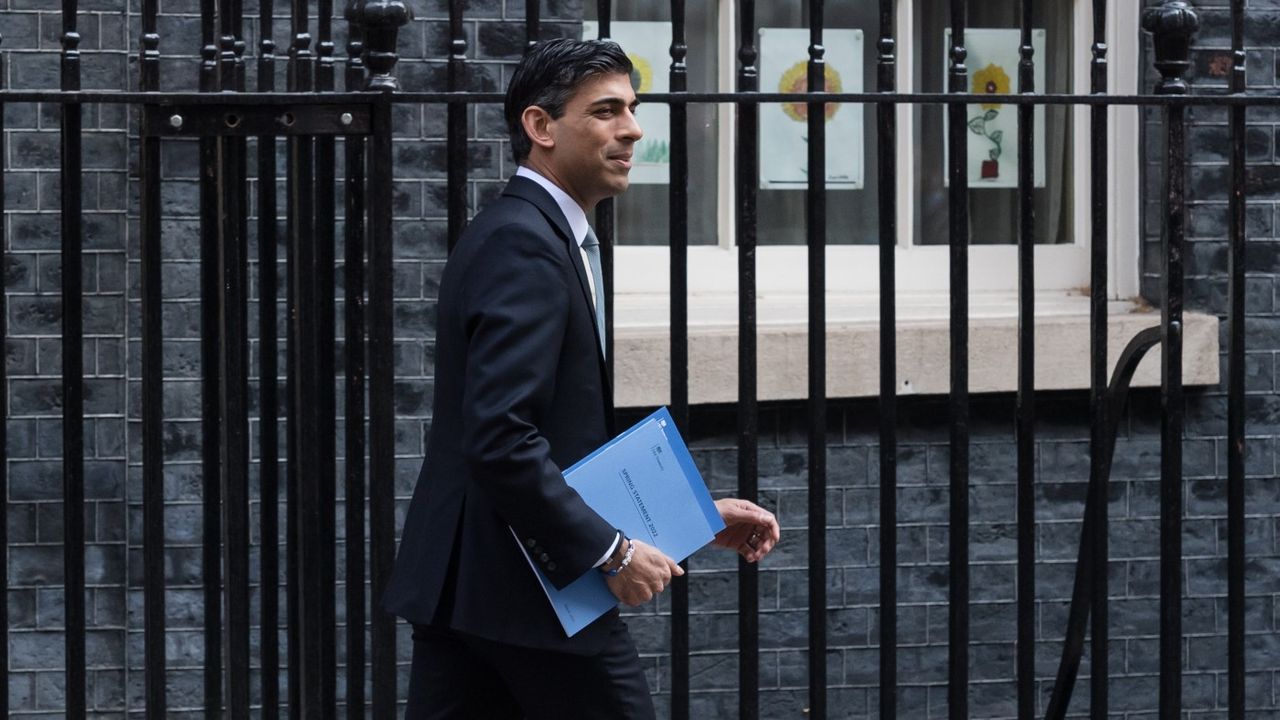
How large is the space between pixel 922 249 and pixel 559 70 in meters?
3.18

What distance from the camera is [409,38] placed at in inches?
218

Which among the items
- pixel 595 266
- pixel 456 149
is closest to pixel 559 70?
pixel 595 266

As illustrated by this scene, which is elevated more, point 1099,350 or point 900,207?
point 900,207

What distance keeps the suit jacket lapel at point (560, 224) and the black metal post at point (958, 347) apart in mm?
1030

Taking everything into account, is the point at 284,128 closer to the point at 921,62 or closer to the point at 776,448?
the point at 776,448

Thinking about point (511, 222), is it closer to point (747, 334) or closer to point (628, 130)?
point (628, 130)


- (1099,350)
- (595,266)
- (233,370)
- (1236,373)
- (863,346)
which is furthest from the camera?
(863,346)

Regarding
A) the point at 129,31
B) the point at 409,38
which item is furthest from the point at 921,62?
the point at 129,31

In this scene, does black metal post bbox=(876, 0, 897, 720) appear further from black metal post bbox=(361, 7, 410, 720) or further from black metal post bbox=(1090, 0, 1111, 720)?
black metal post bbox=(361, 7, 410, 720)

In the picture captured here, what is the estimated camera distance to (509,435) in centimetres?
289

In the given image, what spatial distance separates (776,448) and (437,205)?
1351 millimetres

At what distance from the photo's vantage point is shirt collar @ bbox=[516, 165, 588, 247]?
318 centimetres

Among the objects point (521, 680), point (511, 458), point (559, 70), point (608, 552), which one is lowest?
point (521, 680)

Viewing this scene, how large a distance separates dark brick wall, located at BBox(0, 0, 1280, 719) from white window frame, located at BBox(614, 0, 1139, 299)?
4.1 inches
